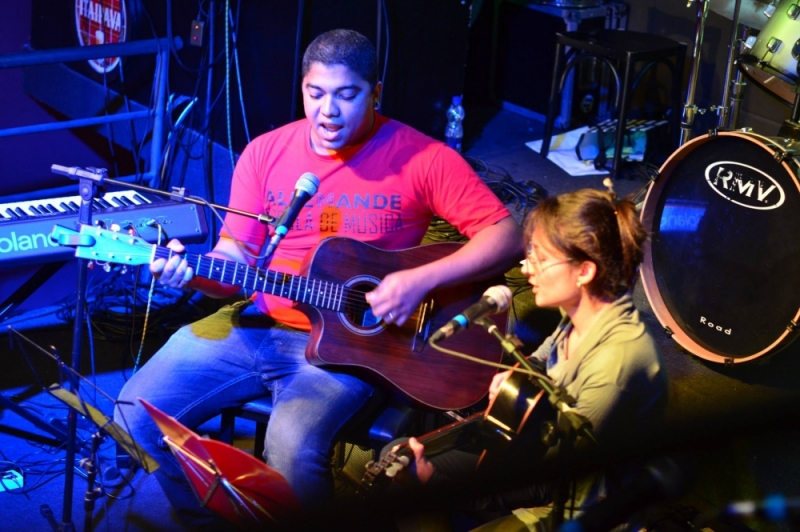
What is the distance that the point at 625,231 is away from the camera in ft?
7.32

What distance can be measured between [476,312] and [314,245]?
1081 millimetres

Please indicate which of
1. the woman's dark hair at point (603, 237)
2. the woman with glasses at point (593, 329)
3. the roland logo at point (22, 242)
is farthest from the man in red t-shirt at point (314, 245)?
the roland logo at point (22, 242)

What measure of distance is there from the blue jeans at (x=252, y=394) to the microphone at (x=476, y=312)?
731 millimetres

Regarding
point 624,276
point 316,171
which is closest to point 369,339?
point 316,171

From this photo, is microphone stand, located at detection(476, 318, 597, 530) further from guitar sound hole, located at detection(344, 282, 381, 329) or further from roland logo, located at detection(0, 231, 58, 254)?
roland logo, located at detection(0, 231, 58, 254)

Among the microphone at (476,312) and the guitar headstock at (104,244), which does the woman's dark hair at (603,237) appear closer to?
the microphone at (476,312)

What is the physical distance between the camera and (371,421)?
8.97 ft

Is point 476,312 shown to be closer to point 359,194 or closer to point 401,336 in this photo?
point 401,336

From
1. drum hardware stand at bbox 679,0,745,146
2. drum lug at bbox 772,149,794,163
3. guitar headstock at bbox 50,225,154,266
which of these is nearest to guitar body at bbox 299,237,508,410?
guitar headstock at bbox 50,225,154,266

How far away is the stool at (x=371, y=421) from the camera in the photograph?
2688 millimetres

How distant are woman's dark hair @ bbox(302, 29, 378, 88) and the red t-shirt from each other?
0.77 feet

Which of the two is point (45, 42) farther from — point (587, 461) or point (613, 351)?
point (587, 461)

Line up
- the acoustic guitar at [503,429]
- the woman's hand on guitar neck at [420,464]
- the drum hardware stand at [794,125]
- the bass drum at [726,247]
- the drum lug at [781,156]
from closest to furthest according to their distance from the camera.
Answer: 1. the acoustic guitar at [503,429]
2. the woman's hand on guitar neck at [420,464]
3. the drum lug at [781,156]
4. the bass drum at [726,247]
5. the drum hardware stand at [794,125]

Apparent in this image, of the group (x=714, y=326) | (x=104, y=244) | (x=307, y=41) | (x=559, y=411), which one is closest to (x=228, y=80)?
(x=307, y=41)
